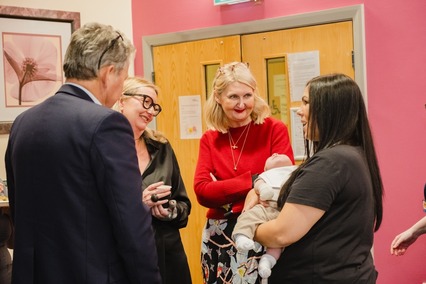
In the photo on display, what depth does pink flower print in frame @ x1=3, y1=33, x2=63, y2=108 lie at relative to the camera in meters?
3.83

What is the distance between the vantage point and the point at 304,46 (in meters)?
3.72

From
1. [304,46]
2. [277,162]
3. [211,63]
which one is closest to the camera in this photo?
[277,162]

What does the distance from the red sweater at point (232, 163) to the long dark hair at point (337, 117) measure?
70cm

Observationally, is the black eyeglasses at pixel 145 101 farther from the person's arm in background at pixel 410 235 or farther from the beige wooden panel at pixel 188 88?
the beige wooden panel at pixel 188 88

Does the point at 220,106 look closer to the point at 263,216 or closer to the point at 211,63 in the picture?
the point at 263,216

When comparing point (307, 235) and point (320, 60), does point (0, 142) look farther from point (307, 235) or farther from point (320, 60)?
point (307, 235)

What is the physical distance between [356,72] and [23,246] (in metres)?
2.54

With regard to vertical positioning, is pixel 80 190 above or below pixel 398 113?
below

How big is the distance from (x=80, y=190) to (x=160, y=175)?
102 centimetres

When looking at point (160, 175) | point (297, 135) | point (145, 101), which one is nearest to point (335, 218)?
Result: point (160, 175)

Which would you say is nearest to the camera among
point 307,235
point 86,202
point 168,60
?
point 86,202

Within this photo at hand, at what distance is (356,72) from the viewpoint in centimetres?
352

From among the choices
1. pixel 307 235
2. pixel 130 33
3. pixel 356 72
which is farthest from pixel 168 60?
pixel 307 235

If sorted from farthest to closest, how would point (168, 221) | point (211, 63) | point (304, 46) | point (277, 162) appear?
point (211, 63), point (304, 46), point (168, 221), point (277, 162)
